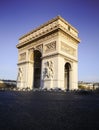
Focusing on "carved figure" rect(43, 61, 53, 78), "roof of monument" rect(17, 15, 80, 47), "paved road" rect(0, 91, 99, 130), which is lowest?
"paved road" rect(0, 91, 99, 130)

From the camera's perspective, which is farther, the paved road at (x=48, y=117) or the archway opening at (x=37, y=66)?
the archway opening at (x=37, y=66)

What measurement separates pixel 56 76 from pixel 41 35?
8.43m

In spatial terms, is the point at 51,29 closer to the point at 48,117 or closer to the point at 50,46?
the point at 50,46

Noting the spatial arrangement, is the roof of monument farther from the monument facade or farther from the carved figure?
the carved figure

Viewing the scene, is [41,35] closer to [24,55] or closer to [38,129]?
[24,55]

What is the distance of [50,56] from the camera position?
24.7 metres

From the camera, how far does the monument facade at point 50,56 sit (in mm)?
23609

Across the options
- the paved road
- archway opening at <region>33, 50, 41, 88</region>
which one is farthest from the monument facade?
the paved road

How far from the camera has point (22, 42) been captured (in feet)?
108

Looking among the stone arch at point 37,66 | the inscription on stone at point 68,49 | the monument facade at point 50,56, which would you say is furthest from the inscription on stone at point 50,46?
the stone arch at point 37,66

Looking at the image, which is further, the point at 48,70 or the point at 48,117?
the point at 48,70

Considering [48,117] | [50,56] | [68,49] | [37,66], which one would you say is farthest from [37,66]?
[48,117]

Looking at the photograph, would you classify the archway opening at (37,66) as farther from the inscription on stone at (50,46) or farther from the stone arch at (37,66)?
the inscription on stone at (50,46)

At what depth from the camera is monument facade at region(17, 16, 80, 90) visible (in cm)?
2361
